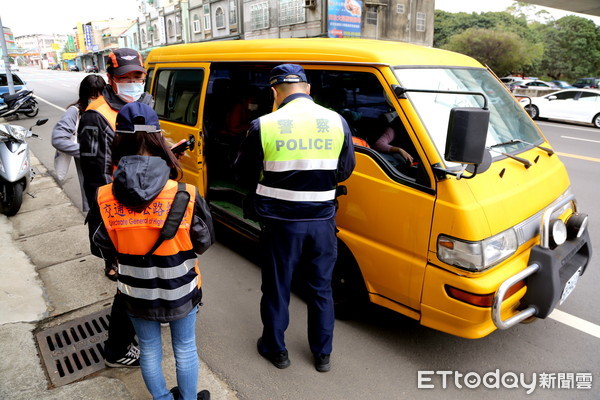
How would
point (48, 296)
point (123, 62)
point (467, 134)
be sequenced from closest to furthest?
point (467, 134) < point (123, 62) < point (48, 296)

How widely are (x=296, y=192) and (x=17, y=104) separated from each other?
364 inches

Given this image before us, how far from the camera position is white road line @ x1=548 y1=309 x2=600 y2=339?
10.5ft

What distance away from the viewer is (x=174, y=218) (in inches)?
73.5

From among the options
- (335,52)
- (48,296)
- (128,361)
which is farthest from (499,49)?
(128,361)

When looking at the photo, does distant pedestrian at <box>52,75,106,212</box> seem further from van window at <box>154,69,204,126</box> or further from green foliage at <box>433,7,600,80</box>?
green foliage at <box>433,7,600,80</box>

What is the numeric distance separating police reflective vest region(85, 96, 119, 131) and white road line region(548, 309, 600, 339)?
3.80 metres

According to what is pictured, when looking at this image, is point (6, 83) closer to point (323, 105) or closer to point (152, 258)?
point (323, 105)

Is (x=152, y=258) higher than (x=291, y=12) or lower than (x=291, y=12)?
lower

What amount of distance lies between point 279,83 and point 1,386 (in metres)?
2.50

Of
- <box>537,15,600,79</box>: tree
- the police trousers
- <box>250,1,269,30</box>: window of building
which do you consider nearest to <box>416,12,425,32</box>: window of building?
<box>250,1,269,30</box>: window of building

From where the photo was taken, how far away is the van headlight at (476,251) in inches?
93.4

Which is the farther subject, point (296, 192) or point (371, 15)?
point (371, 15)

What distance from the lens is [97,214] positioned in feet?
6.51

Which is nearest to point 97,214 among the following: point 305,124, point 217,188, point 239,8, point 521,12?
point 305,124
